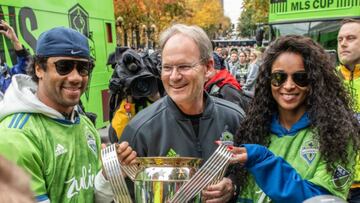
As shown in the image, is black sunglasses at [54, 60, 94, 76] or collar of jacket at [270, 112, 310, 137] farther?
black sunglasses at [54, 60, 94, 76]

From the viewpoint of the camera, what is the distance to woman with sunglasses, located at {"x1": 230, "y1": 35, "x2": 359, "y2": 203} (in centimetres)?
190

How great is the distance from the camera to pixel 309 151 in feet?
6.59

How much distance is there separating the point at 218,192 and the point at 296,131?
0.50 metres

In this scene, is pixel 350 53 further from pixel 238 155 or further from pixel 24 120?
pixel 24 120

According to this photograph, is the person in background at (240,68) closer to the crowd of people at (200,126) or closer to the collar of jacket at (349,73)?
the collar of jacket at (349,73)

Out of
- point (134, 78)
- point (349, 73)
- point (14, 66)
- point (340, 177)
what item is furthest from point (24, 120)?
point (14, 66)

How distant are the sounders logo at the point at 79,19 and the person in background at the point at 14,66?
89.1 inches

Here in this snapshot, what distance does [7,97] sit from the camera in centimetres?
221

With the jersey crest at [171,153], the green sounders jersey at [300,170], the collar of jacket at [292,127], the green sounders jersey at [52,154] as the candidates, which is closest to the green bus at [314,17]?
the collar of jacket at [292,127]

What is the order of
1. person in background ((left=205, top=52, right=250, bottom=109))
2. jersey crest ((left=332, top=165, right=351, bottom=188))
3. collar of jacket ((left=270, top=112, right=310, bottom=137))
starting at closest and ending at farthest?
jersey crest ((left=332, top=165, right=351, bottom=188))
collar of jacket ((left=270, top=112, right=310, bottom=137))
person in background ((left=205, top=52, right=250, bottom=109))

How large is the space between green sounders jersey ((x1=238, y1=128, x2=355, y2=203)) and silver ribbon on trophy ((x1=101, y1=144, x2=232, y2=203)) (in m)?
0.20

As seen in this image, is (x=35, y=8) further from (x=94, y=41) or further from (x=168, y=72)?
(x=168, y=72)

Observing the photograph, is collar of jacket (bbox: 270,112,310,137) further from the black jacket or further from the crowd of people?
the black jacket

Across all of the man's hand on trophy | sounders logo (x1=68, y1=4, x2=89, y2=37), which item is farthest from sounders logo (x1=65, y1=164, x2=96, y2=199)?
sounders logo (x1=68, y1=4, x2=89, y2=37)
